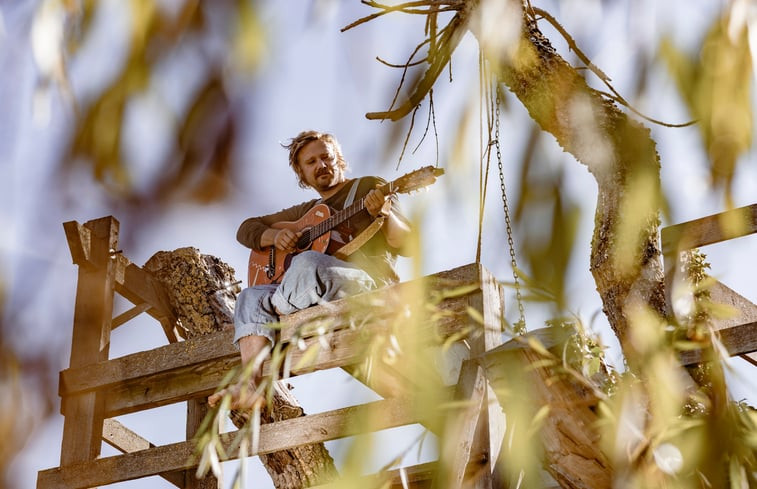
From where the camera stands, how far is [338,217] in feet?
10.6

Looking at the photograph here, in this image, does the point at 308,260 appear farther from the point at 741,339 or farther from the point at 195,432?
the point at 195,432

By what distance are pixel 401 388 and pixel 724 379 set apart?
1.65 meters

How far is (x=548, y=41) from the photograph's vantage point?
9.10ft

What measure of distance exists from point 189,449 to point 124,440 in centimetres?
144

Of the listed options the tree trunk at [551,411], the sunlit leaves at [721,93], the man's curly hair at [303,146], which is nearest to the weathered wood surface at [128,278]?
the man's curly hair at [303,146]

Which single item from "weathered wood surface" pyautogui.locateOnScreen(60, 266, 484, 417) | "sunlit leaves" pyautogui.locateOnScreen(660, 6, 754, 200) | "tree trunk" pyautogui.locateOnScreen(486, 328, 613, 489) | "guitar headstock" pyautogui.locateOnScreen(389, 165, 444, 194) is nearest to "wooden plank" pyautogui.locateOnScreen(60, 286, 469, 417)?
"weathered wood surface" pyautogui.locateOnScreen(60, 266, 484, 417)

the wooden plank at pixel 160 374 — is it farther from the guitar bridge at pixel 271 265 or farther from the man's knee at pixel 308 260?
the guitar bridge at pixel 271 265

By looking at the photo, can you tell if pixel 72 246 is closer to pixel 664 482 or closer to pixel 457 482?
pixel 457 482

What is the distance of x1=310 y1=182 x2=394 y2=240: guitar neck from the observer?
3211 millimetres

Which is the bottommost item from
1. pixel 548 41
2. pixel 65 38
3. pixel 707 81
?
pixel 707 81

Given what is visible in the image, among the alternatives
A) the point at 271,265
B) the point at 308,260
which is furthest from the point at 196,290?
the point at 308,260

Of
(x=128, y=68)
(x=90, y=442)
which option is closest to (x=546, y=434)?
(x=128, y=68)

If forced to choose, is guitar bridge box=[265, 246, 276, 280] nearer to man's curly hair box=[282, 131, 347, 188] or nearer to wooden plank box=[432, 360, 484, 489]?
man's curly hair box=[282, 131, 347, 188]

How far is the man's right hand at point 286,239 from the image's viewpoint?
3332 mm
